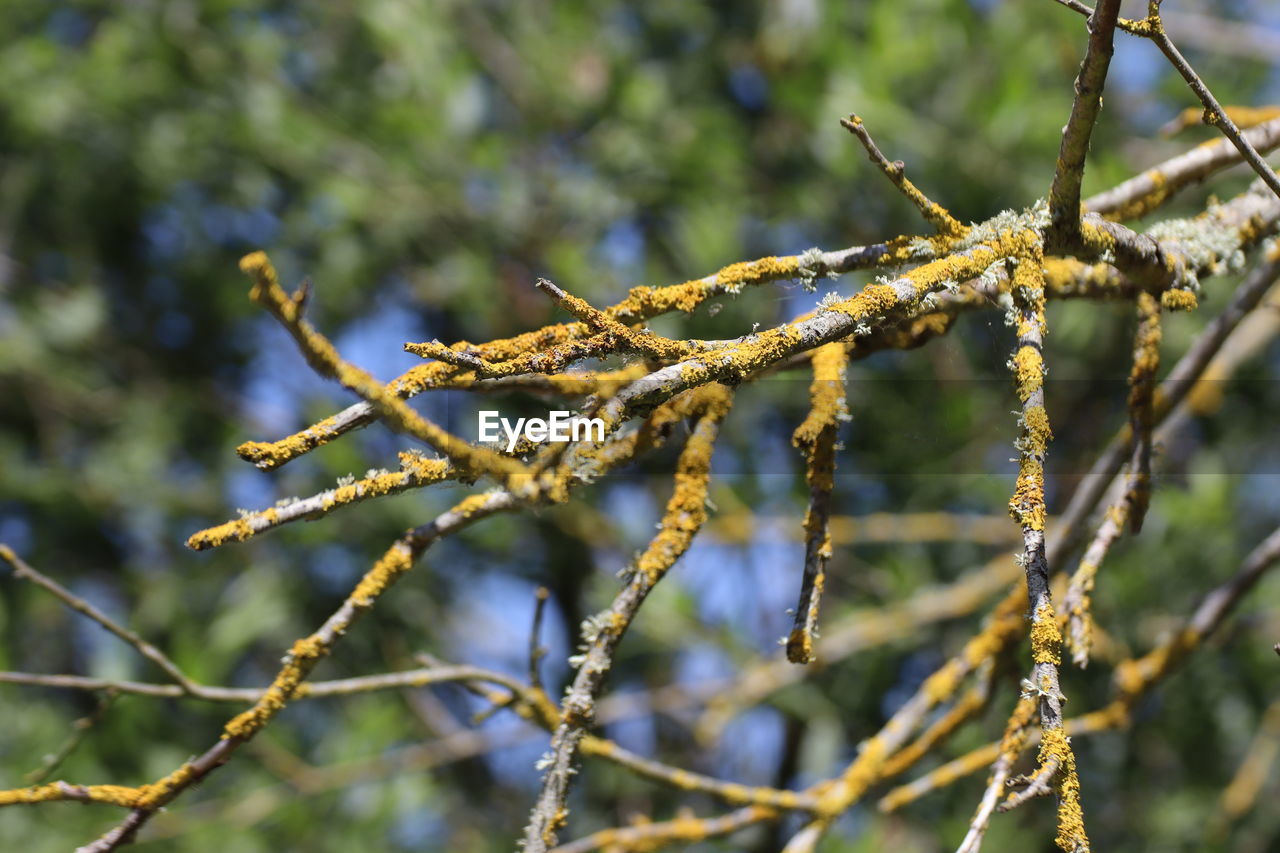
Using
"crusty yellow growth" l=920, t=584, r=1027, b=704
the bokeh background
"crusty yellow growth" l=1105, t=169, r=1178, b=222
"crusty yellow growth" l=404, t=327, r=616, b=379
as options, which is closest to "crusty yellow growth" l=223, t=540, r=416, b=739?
"crusty yellow growth" l=404, t=327, r=616, b=379

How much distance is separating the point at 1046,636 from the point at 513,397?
5.15 ft

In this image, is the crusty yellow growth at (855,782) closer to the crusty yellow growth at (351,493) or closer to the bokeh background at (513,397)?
the crusty yellow growth at (351,493)

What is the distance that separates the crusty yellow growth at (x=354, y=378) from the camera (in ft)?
1.45

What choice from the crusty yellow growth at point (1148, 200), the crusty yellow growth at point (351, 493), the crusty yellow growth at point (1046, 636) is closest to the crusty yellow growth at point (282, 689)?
the crusty yellow growth at point (351, 493)

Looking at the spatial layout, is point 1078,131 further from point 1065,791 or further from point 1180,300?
point 1065,791

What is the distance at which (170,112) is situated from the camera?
2.53 metres

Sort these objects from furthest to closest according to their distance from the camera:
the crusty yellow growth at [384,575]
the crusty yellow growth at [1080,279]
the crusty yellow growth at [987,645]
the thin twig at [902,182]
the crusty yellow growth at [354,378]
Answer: the crusty yellow growth at [987,645]
the crusty yellow growth at [1080,279]
the crusty yellow growth at [384,575]
the thin twig at [902,182]
the crusty yellow growth at [354,378]

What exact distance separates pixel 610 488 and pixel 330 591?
2.20ft

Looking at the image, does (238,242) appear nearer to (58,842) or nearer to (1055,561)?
(58,842)

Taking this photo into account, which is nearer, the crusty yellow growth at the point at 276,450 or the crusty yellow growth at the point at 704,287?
the crusty yellow growth at the point at 276,450

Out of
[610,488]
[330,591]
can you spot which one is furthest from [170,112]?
[610,488]

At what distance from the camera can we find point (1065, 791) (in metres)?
0.56

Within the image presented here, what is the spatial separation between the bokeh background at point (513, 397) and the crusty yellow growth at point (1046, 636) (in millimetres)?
1181

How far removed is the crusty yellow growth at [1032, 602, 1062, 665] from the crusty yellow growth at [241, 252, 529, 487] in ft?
0.91
